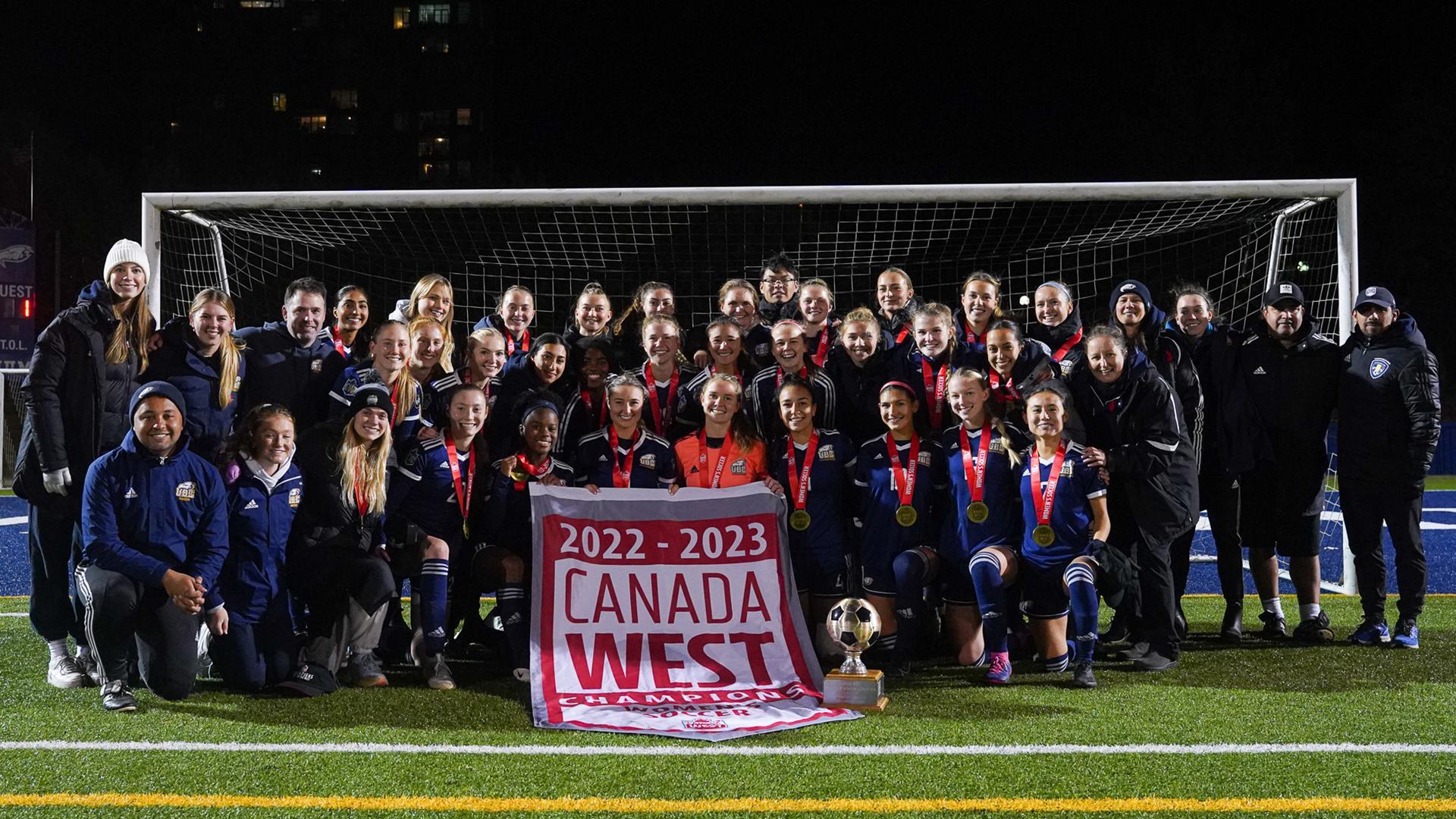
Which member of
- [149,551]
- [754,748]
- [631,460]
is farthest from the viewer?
[631,460]

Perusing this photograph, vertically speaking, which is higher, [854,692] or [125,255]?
[125,255]

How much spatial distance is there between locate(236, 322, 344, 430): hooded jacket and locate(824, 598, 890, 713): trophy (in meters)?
2.76

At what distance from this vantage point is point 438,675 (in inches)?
193

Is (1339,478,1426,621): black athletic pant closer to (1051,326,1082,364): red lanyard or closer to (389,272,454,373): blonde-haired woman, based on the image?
(1051,326,1082,364): red lanyard

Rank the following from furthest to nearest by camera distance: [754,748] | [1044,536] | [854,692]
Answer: [1044,536] → [854,692] → [754,748]

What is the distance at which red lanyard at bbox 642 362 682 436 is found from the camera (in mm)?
5727

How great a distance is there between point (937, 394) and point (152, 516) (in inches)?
137

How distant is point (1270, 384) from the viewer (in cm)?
605

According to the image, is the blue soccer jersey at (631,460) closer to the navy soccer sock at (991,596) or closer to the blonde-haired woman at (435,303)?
the blonde-haired woman at (435,303)

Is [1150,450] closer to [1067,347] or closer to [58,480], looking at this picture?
[1067,347]

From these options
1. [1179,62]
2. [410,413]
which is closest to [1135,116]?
[1179,62]

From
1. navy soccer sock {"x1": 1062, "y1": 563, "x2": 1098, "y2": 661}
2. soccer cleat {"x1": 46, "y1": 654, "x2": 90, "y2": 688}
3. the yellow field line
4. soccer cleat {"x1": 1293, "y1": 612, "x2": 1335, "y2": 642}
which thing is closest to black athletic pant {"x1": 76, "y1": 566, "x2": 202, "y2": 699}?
soccer cleat {"x1": 46, "y1": 654, "x2": 90, "y2": 688}

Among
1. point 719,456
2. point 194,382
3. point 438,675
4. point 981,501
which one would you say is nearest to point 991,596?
point 981,501

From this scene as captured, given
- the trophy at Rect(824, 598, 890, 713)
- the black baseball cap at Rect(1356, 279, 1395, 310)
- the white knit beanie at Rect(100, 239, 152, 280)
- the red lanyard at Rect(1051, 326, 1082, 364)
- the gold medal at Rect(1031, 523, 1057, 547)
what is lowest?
the trophy at Rect(824, 598, 890, 713)
